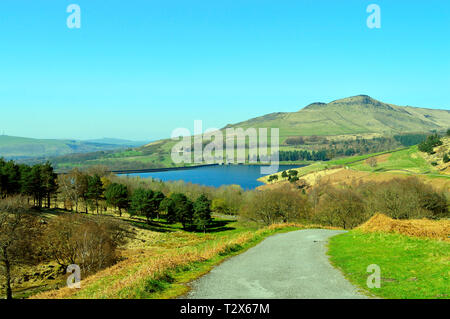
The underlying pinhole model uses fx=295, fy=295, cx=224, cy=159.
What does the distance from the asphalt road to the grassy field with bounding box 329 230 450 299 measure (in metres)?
1.17

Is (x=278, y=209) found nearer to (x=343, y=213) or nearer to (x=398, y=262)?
(x=343, y=213)

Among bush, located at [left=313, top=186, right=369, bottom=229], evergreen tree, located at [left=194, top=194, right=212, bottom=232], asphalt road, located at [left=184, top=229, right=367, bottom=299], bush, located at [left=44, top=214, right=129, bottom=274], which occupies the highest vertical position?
asphalt road, located at [left=184, top=229, right=367, bottom=299]

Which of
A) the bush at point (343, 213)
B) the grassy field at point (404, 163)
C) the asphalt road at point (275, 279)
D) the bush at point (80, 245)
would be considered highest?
the grassy field at point (404, 163)

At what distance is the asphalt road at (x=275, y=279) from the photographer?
43.4ft

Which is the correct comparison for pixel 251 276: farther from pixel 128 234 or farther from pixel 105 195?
pixel 105 195

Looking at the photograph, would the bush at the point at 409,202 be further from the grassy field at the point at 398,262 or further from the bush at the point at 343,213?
the grassy field at the point at 398,262

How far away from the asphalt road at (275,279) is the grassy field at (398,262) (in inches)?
46.1

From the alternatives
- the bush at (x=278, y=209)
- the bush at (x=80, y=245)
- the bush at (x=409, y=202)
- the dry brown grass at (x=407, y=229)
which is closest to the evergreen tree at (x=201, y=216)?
the bush at (x=278, y=209)

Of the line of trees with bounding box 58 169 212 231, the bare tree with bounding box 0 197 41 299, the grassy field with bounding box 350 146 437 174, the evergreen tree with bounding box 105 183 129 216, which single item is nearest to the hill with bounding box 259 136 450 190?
the grassy field with bounding box 350 146 437 174

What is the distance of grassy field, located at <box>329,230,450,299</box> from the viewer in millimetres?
12912

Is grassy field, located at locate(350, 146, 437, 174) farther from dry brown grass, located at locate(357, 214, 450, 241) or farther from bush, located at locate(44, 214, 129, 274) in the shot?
bush, located at locate(44, 214, 129, 274)

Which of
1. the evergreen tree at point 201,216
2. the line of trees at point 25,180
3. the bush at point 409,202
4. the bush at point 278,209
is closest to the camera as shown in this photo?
the bush at point 409,202

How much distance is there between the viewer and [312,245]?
2816 centimetres
